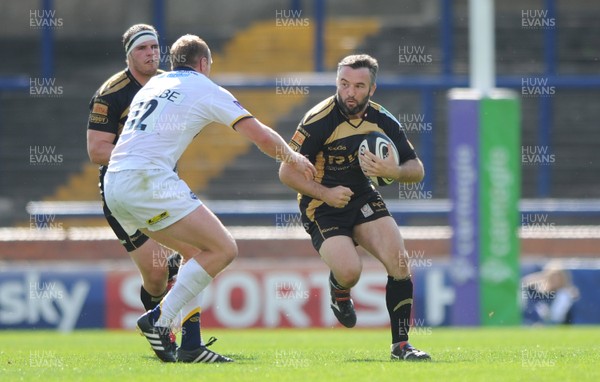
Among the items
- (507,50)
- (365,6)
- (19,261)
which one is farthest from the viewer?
(365,6)

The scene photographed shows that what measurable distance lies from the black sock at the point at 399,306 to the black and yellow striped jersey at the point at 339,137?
83cm

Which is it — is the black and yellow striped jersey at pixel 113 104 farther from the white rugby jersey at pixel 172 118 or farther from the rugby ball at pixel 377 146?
the rugby ball at pixel 377 146

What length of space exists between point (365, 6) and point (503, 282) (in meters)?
10.6

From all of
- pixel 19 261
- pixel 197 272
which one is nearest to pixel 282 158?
pixel 197 272

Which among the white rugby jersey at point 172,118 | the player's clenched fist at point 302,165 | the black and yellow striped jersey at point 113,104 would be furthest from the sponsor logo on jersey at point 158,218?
the black and yellow striped jersey at point 113,104

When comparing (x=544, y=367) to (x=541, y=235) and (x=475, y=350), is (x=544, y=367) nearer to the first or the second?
(x=475, y=350)

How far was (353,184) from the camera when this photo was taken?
8688 millimetres

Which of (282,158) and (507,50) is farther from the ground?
(507,50)

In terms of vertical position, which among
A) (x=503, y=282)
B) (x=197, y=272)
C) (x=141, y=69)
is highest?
(x=141, y=69)

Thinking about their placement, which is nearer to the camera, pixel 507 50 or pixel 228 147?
pixel 228 147

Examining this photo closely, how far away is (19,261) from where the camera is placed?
1664 centimetres

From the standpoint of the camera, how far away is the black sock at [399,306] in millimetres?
8102

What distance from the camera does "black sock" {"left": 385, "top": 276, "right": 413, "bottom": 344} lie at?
8102 mm

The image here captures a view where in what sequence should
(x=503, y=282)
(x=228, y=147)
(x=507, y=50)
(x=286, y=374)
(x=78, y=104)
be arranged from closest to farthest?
1. (x=286, y=374)
2. (x=503, y=282)
3. (x=228, y=147)
4. (x=78, y=104)
5. (x=507, y=50)
